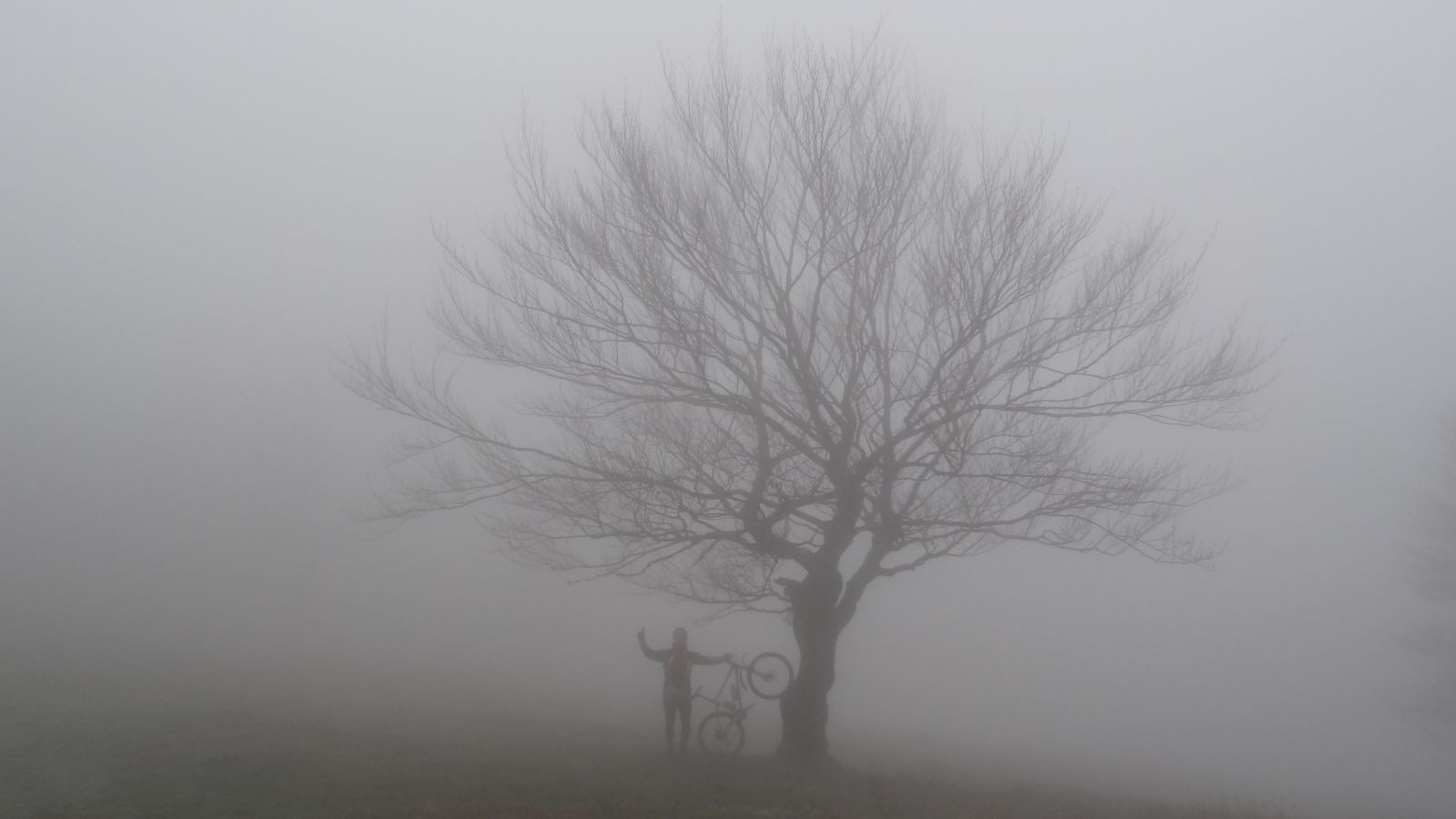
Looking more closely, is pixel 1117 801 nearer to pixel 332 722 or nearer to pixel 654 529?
pixel 654 529

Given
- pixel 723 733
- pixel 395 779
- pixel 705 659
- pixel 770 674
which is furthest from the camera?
pixel 770 674

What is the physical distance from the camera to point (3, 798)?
7676 millimetres

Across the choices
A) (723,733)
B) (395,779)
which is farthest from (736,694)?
(395,779)

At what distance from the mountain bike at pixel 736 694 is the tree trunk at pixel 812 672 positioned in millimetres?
297

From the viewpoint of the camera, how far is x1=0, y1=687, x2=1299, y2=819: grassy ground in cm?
800

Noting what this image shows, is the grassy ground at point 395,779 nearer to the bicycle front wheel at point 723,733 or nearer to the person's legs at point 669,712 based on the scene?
the person's legs at point 669,712

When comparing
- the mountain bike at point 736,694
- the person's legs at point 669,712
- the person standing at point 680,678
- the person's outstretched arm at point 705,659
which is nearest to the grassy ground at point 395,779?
the person's legs at point 669,712

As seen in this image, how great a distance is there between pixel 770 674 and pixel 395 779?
4.95 m

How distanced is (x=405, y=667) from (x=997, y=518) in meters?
17.1

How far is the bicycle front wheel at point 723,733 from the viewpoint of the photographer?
40.1ft

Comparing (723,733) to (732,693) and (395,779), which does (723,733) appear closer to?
Result: (732,693)

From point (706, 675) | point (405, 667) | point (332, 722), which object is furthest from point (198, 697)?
point (405, 667)

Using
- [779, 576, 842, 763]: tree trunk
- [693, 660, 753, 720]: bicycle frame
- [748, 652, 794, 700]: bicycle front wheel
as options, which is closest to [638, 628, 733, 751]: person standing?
[693, 660, 753, 720]: bicycle frame

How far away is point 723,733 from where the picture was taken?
486 inches
